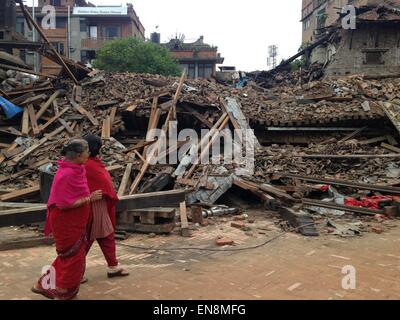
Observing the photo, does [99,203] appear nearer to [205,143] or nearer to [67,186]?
[67,186]

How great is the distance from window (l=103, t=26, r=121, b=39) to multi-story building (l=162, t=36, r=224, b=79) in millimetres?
5628

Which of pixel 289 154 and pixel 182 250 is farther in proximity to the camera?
pixel 289 154

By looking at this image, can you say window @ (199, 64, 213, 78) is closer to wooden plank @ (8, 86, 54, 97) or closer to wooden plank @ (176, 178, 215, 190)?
wooden plank @ (8, 86, 54, 97)

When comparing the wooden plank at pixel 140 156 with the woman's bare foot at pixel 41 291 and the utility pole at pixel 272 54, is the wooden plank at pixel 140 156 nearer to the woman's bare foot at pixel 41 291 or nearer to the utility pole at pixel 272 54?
the woman's bare foot at pixel 41 291

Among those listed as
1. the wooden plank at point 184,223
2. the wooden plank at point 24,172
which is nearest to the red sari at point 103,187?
the wooden plank at point 184,223

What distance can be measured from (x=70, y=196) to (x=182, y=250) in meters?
2.57

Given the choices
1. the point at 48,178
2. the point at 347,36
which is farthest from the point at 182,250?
the point at 347,36

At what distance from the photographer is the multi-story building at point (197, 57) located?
4081 centimetres

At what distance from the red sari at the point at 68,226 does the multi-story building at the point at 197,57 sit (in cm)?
3785

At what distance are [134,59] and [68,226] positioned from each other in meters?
29.6

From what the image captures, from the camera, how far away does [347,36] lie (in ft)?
79.7

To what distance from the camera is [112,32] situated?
43.2 m

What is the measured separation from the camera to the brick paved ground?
13.8 ft
